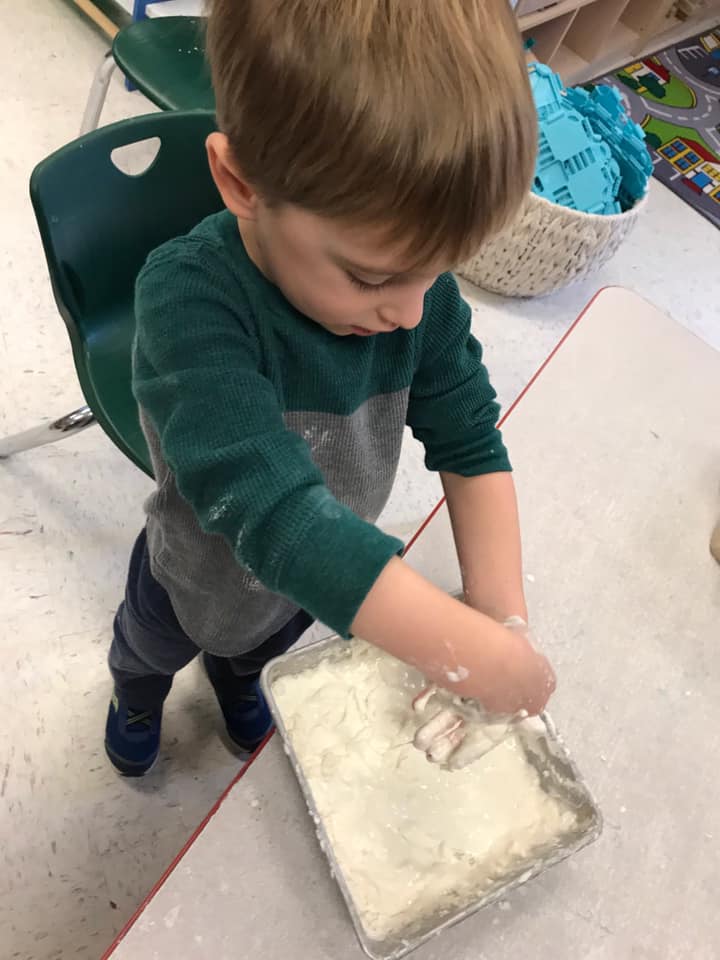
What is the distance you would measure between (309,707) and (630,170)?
1.54m

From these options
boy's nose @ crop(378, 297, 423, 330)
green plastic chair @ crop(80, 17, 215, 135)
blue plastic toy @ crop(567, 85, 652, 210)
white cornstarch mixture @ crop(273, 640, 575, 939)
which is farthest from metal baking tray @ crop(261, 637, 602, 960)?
blue plastic toy @ crop(567, 85, 652, 210)

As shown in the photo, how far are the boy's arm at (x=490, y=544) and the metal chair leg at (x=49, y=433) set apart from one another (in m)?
0.61

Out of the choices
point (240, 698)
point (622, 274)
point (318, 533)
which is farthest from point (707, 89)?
point (318, 533)

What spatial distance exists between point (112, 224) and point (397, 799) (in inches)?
26.3

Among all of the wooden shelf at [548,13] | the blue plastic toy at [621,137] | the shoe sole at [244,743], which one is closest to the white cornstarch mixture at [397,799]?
the shoe sole at [244,743]

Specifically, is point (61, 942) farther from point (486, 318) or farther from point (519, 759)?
point (486, 318)

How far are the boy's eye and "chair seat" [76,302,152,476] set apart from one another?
439mm

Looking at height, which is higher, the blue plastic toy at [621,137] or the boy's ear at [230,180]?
the boy's ear at [230,180]

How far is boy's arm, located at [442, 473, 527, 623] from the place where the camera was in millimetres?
643

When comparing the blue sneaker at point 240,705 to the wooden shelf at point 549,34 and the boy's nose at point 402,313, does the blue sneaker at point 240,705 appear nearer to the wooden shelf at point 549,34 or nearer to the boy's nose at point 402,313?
the boy's nose at point 402,313

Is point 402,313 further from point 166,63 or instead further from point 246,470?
point 166,63

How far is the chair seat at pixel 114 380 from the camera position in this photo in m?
0.87

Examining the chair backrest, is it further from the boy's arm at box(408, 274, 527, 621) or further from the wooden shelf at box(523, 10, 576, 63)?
the wooden shelf at box(523, 10, 576, 63)

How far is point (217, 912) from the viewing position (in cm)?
53
